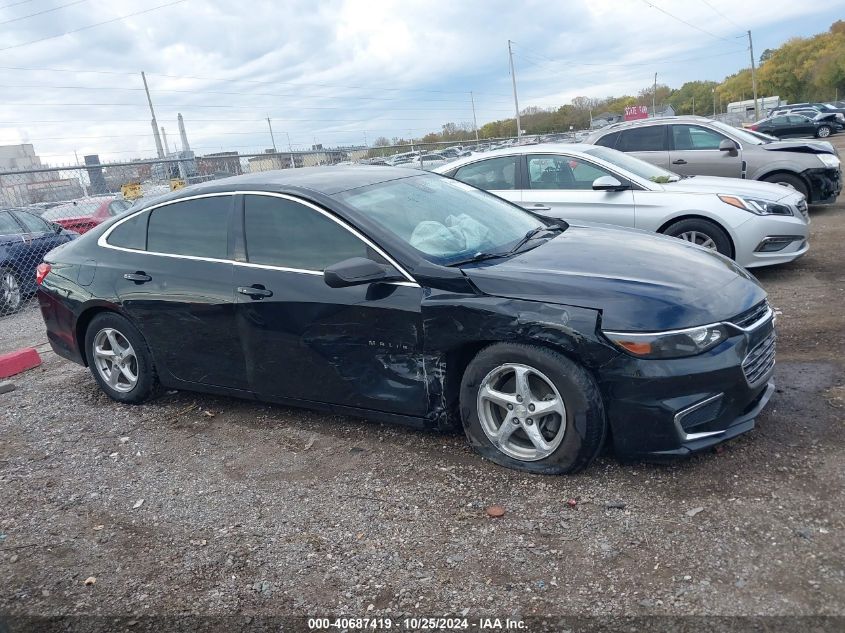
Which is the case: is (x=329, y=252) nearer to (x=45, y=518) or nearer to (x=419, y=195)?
(x=419, y=195)

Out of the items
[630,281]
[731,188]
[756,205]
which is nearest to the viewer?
[630,281]

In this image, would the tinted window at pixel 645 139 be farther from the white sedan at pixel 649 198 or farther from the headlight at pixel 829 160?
the white sedan at pixel 649 198

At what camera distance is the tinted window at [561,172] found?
299 inches

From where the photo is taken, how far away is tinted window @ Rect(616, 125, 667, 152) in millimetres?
10758

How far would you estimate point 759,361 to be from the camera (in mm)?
3529

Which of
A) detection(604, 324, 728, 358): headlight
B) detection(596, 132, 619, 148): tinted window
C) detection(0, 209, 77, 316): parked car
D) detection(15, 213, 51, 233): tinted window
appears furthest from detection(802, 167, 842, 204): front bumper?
detection(15, 213, 51, 233): tinted window

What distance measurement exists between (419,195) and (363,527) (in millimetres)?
2191

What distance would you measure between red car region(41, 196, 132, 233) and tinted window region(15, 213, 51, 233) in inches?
103

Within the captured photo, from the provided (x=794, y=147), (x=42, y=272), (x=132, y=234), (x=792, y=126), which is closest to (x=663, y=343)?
(x=132, y=234)

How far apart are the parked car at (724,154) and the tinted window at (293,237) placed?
7760mm

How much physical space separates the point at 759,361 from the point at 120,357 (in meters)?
4.26

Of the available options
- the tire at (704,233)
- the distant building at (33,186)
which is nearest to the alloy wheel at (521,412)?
the tire at (704,233)

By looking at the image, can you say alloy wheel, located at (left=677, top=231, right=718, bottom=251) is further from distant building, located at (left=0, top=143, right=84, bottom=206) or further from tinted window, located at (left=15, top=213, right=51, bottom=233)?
tinted window, located at (left=15, top=213, right=51, bottom=233)

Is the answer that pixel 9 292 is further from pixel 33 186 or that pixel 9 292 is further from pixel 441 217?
pixel 441 217
